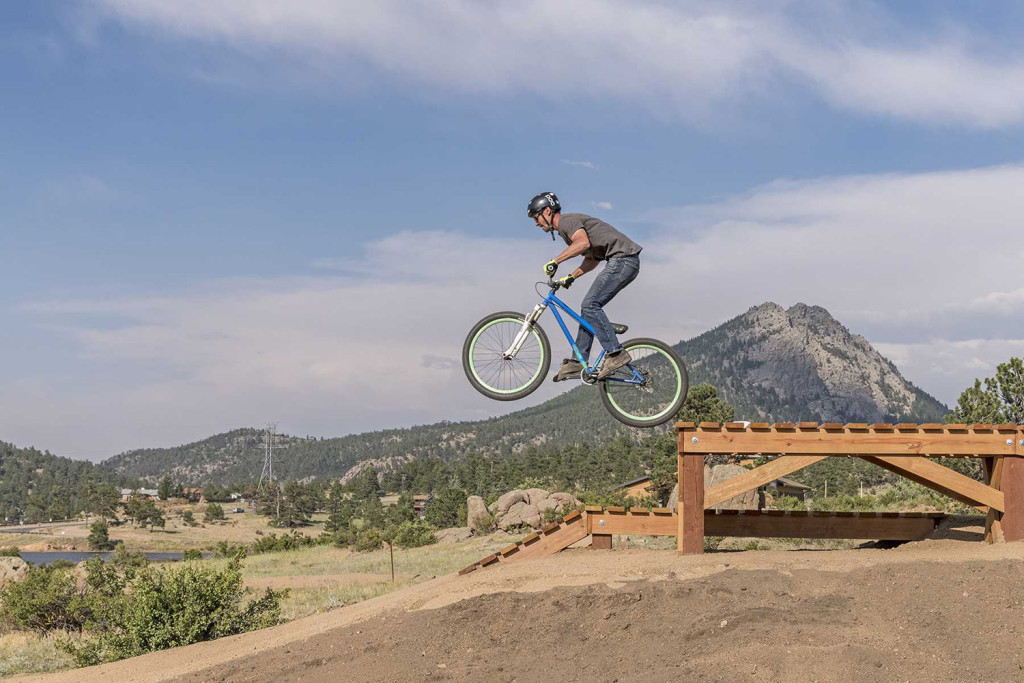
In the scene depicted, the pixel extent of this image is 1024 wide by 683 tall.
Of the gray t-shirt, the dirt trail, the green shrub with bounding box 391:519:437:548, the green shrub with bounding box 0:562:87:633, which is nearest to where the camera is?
the gray t-shirt

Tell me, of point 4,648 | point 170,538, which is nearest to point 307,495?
point 170,538

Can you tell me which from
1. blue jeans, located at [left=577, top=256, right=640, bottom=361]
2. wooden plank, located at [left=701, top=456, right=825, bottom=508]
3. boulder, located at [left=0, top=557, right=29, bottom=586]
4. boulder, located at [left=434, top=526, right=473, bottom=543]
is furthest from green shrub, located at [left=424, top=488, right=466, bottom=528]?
blue jeans, located at [left=577, top=256, right=640, bottom=361]

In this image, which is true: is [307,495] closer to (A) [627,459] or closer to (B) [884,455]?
(A) [627,459]

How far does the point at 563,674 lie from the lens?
12305 millimetres

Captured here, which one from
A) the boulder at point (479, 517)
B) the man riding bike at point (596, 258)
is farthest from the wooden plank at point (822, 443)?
the boulder at point (479, 517)

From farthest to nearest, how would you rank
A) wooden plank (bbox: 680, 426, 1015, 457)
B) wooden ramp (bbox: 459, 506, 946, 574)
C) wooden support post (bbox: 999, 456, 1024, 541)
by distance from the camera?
1. wooden ramp (bbox: 459, 506, 946, 574)
2. wooden support post (bbox: 999, 456, 1024, 541)
3. wooden plank (bbox: 680, 426, 1015, 457)

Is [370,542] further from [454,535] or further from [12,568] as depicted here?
[12,568]

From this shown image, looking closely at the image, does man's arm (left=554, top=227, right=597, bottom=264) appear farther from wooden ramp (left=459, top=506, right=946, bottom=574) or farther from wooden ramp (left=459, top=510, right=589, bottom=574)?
wooden ramp (left=459, top=510, right=589, bottom=574)

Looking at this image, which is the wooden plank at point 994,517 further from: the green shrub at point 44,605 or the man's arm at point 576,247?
the green shrub at point 44,605

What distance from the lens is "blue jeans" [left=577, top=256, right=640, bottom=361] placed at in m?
10.2

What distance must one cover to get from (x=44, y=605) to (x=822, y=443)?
24441 millimetres

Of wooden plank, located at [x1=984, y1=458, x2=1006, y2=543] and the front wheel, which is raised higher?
the front wheel

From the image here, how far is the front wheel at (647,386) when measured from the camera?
10.7 m

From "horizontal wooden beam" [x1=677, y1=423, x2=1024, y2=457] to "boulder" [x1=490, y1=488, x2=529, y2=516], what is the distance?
1738 inches
